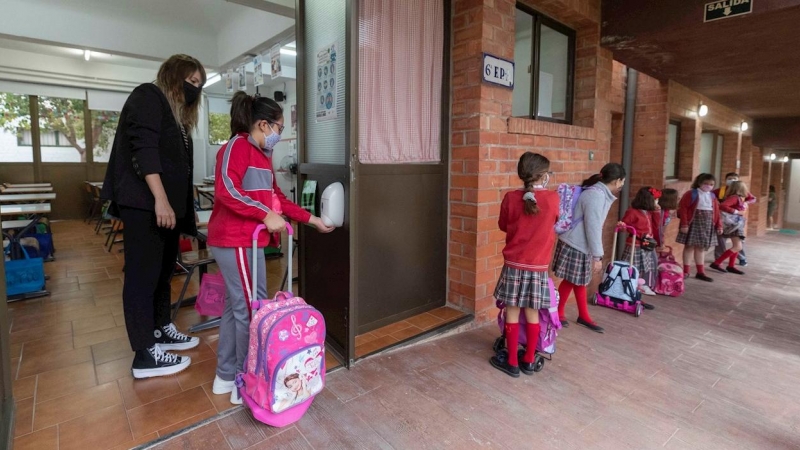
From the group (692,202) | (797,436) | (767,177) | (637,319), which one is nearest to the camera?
(797,436)

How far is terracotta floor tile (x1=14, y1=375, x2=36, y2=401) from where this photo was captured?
2160 millimetres

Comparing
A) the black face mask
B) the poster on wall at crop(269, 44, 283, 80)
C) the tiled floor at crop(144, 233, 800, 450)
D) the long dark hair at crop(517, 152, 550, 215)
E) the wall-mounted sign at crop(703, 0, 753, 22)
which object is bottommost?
the tiled floor at crop(144, 233, 800, 450)

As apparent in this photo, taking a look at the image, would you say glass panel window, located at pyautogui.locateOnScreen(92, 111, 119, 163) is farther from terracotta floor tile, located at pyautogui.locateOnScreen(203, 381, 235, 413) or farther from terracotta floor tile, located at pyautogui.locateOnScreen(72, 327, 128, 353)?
terracotta floor tile, located at pyautogui.locateOnScreen(203, 381, 235, 413)

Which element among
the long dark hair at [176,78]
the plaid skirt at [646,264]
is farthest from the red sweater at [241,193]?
the plaid skirt at [646,264]

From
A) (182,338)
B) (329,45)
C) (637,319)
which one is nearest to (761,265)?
(637,319)

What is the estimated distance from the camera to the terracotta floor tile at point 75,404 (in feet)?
6.50

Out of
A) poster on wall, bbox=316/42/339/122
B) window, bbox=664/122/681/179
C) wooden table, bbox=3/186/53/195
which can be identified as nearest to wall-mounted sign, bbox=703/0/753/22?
poster on wall, bbox=316/42/339/122

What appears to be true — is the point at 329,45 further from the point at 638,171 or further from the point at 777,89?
the point at 777,89

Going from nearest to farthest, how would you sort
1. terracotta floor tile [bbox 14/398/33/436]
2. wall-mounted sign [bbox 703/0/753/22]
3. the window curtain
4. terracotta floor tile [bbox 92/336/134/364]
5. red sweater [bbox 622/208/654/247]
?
terracotta floor tile [bbox 14/398/33/436] → terracotta floor tile [bbox 92/336/134/364] → the window curtain → wall-mounted sign [bbox 703/0/753/22] → red sweater [bbox 622/208/654/247]

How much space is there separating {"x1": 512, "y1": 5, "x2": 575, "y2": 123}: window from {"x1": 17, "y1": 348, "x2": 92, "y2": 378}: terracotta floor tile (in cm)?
351

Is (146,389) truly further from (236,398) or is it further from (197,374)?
(236,398)

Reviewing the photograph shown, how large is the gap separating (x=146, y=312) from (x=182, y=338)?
21.3 inches

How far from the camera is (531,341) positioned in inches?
99.0

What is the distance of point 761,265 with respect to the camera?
243 inches
